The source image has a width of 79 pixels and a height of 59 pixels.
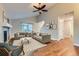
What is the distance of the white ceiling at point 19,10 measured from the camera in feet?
7.14

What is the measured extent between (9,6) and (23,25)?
39cm

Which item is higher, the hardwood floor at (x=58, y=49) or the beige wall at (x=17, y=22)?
the beige wall at (x=17, y=22)

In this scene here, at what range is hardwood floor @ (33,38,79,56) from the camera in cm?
220

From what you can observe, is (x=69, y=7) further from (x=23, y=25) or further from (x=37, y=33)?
(x=23, y=25)

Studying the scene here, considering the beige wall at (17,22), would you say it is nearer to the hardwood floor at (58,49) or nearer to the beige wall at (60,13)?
the beige wall at (60,13)

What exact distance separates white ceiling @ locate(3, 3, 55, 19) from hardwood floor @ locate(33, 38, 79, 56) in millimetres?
590

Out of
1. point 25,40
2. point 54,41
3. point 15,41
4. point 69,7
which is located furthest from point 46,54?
point 69,7

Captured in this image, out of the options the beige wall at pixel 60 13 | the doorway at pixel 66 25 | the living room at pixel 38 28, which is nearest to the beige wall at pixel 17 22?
the living room at pixel 38 28

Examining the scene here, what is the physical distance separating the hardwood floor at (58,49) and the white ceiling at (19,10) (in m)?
0.59

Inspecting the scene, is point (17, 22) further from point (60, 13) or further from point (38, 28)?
point (60, 13)

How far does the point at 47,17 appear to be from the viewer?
2.22 metres

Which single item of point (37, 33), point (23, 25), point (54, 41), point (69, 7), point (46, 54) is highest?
point (69, 7)

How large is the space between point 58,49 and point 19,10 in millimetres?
919

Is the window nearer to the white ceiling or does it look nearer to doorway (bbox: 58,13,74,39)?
the white ceiling
